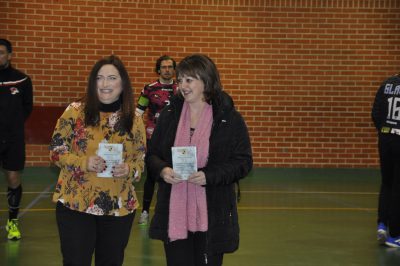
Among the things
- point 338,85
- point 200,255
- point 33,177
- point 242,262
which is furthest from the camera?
point 338,85

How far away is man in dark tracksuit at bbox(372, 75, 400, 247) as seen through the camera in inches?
268

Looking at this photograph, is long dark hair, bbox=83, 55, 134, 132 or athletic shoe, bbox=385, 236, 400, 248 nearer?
long dark hair, bbox=83, 55, 134, 132

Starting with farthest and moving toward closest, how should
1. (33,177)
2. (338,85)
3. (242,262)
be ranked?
(338,85), (33,177), (242,262)

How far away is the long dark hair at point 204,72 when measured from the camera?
152 inches

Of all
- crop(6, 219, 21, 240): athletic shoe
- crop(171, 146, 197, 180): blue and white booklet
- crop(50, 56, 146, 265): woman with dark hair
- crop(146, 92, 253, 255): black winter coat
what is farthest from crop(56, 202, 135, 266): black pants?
crop(6, 219, 21, 240): athletic shoe

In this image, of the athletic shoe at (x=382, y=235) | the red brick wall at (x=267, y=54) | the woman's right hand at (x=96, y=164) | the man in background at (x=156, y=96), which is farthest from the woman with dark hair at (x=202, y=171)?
the red brick wall at (x=267, y=54)

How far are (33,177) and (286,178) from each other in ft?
14.8

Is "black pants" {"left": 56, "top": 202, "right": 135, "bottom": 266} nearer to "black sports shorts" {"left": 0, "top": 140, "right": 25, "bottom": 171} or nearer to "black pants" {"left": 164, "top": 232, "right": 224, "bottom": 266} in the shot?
"black pants" {"left": 164, "top": 232, "right": 224, "bottom": 266}

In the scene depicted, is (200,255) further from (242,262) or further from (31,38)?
(31,38)

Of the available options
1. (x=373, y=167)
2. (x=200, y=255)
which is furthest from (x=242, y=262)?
(x=373, y=167)

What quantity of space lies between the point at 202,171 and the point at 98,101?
73cm

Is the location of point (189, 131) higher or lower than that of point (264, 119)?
higher

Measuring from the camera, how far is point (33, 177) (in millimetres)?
12062

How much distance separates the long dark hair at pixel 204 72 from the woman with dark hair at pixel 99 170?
1.27 feet
